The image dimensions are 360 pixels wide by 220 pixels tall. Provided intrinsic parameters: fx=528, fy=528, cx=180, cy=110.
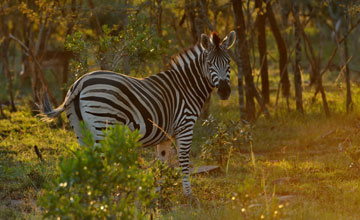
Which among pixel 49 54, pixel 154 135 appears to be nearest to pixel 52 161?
pixel 154 135

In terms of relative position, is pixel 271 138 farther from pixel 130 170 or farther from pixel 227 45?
pixel 130 170

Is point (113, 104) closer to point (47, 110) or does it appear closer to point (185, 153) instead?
point (47, 110)

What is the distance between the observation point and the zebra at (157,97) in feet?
21.8

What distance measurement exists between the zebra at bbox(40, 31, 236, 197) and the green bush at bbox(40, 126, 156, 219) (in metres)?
1.74

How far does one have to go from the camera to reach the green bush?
4367mm

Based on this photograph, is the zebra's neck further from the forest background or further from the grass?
the grass

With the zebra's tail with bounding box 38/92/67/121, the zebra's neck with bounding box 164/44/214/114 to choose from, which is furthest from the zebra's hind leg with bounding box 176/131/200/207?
the zebra's tail with bounding box 38/92/67/121

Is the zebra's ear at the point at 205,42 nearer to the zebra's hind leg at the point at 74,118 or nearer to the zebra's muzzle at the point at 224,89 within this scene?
the zebra's muzzle at the point at 224,89

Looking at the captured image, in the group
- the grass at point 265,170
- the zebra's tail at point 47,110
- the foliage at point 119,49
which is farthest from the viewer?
the foliage at point 119,49

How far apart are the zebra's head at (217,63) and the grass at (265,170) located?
148cm

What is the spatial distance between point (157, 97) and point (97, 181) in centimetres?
334

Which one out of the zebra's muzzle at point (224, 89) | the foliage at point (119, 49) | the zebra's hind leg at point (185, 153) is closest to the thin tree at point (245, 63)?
the foliage at point (119, 49)

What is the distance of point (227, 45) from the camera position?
8555 millimetres

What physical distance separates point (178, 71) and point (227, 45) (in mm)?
908
